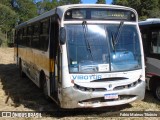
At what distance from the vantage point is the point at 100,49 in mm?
8922

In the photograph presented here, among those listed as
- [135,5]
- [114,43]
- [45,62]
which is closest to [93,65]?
[114,43]

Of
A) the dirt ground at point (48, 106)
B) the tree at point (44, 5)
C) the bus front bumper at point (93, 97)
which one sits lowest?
the dirt ground at point (48, 106)

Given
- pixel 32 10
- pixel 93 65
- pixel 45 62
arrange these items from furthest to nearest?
pixel 32 10 → pixel 45 62 → pixel 93 65

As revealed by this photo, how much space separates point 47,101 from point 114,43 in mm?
3455

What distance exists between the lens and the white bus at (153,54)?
10955mm

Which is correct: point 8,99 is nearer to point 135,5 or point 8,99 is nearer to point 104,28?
point 104,28

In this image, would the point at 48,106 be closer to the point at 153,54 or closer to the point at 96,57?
the point at 96,57

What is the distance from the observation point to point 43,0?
92.9m

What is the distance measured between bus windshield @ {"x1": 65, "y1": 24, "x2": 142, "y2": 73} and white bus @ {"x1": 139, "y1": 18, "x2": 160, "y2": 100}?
1.80 meters

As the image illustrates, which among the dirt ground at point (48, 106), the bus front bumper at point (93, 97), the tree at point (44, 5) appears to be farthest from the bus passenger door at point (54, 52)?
the tree at point (44, 5)

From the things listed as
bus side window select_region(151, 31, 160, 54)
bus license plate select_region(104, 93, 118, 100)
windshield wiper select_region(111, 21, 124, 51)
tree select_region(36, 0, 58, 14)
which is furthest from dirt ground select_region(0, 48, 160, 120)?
tree select_region(36, 0, 58, 14)

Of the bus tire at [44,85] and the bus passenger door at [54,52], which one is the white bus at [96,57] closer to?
the bus passenger door at [54,52]

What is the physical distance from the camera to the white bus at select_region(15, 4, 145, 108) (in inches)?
342

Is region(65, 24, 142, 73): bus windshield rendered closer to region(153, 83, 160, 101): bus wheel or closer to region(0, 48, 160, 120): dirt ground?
region(0, 48, 160, 120): dirt ground
